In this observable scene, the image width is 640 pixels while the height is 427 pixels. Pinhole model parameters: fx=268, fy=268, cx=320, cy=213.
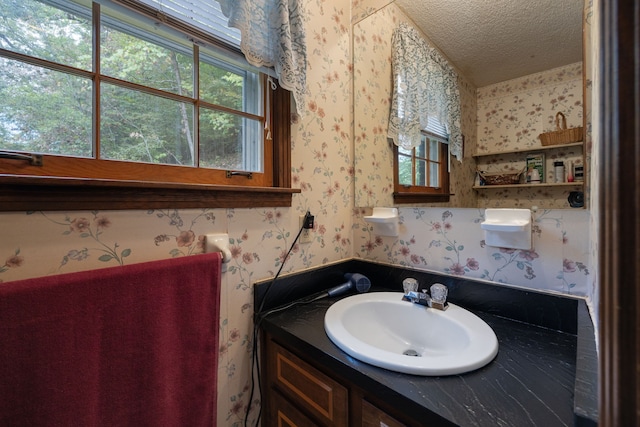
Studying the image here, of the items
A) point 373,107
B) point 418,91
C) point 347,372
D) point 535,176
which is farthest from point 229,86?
point 535,176

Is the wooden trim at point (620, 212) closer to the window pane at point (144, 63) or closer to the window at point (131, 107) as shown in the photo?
the window at point (131, 107)

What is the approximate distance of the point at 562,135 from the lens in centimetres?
80

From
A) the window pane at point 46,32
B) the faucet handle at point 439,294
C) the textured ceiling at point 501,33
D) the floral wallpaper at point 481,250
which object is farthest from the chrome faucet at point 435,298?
the window pane at point 46,32

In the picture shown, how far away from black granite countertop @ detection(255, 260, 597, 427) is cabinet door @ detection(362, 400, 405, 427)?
0.05m

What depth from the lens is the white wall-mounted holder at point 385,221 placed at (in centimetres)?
116

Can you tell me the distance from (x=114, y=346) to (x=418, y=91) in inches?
53.1

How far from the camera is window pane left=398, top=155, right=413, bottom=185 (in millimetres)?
1198

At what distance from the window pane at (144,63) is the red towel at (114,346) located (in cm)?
52

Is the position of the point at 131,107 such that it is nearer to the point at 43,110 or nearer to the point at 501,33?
the point at 43,110

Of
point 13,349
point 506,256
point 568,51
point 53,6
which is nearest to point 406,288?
point 506,256

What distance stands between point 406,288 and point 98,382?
0.92 m

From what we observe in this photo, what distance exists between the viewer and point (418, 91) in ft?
3.82

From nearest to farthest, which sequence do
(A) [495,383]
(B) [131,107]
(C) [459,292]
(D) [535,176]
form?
(A) [495,383], (B) [131,107], (D) [535,176], (C) [459,292]

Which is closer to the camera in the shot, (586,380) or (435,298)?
(586,380)
